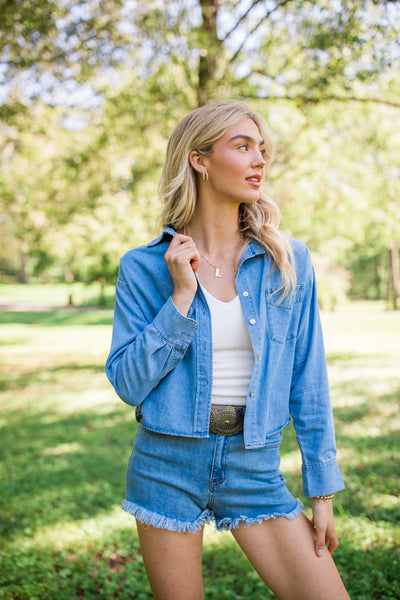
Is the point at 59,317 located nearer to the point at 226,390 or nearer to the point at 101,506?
the point at 101,506

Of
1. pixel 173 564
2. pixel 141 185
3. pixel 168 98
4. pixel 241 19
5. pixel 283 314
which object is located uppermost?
pixel 241 19

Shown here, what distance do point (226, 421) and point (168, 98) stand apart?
6.47m

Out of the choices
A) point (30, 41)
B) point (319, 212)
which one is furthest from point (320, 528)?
point (319, 212)

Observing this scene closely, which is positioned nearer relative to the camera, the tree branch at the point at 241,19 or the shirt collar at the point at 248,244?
the shirt collar at the point at 248,244

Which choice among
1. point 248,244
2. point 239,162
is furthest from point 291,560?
point 239,162

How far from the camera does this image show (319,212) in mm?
12492

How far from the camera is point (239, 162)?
6.73 feet

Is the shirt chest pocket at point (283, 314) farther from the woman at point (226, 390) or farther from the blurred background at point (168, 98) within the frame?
the blurred background at point (168, 98)

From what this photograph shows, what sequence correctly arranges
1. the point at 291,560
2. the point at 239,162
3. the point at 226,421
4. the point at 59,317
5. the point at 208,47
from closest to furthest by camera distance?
the point at 291,560 < the point at 226,421 < the point at 239,162 < the point at 208,47 < the point at 59,317

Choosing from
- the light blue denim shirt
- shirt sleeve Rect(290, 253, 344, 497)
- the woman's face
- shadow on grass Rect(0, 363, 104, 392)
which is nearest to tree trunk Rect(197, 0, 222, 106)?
the woman's face

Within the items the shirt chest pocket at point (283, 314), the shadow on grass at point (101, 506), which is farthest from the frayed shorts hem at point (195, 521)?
the shadow on grass at point (101, 506)

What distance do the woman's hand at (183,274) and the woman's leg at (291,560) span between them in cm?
86

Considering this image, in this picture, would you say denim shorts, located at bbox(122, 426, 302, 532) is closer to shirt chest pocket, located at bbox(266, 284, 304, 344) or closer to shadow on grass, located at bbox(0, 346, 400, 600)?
shirt chest pocket, located at bbox(266, 284, 304, 344)

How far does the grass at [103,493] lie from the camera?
11.4ft
